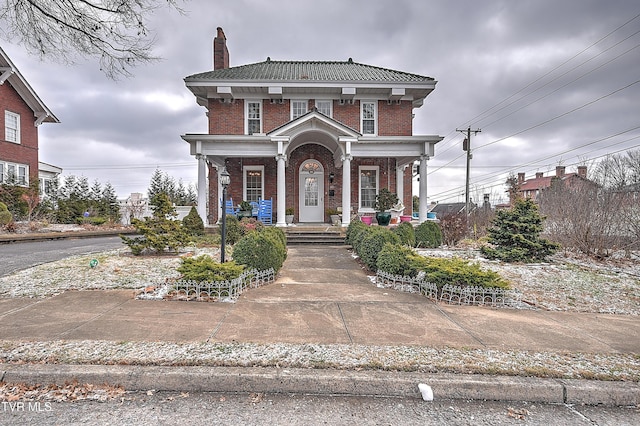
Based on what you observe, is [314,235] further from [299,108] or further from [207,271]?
[299,108]

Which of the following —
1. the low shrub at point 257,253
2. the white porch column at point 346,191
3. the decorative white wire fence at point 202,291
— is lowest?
the decorative white wire fence at point 202,291

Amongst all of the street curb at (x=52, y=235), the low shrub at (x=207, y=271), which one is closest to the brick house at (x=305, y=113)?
the street curb at (x=52, y=235)

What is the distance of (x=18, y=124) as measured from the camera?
18.7 m

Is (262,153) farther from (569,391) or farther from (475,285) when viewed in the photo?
(569,391)

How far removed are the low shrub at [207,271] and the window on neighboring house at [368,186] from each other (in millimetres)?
11084

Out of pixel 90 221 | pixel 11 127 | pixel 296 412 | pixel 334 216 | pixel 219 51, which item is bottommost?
pixel 296 412

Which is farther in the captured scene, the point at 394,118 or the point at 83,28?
the point at 394,118

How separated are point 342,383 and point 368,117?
14.8 metres

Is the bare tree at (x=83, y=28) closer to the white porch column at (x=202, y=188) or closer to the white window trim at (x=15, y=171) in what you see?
the white porch column at (x=202, y=188)

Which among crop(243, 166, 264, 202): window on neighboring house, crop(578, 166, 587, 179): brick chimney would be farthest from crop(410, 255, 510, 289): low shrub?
crop(243, 166, 264, 202): window on neighboring house

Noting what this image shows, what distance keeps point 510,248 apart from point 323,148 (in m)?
9.27

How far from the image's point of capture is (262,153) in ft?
41.4

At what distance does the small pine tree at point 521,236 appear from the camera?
317 inches

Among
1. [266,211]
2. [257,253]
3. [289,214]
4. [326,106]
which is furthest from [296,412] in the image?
[326,106]
